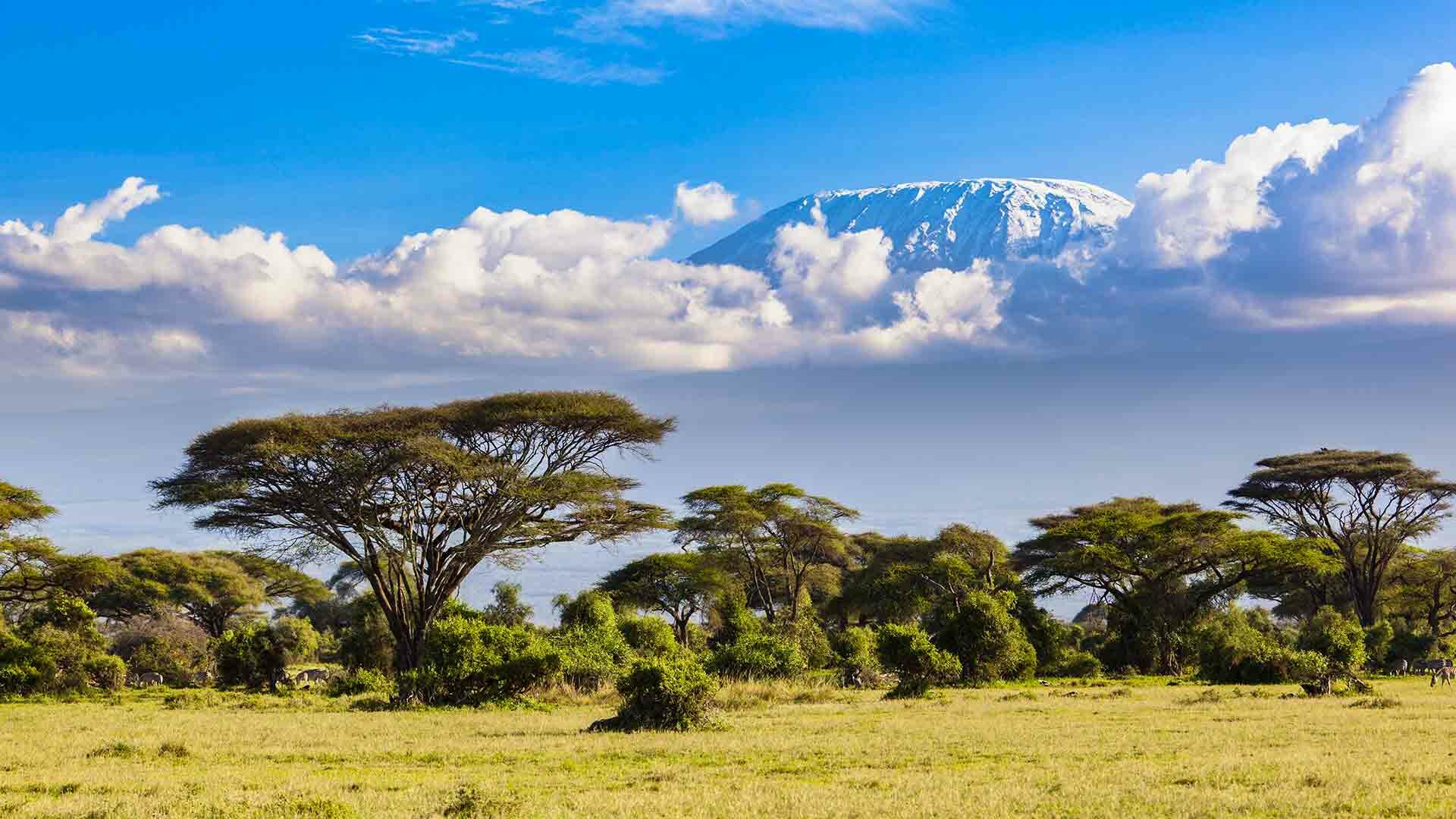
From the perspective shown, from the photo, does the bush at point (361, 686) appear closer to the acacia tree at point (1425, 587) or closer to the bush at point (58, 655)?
the bush at point (58, 655)

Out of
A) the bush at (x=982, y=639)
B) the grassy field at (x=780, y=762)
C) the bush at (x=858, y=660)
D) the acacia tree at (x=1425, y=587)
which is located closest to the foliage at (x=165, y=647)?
the grassy field at (x=780, y=762)

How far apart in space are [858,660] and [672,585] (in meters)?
17.7

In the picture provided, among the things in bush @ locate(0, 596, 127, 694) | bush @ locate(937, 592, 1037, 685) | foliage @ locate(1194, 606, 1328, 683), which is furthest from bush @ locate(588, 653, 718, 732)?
bush @ locate(0, 596, 127, 694)

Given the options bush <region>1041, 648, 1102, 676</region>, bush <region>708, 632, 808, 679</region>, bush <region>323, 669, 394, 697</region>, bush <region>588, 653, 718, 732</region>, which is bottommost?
bush <region>1041, 648, 1102, 676</region>

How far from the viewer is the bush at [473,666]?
3130cm

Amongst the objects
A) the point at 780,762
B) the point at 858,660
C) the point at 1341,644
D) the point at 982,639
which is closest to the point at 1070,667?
the point at 982,639

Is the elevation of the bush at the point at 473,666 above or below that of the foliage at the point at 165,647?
above

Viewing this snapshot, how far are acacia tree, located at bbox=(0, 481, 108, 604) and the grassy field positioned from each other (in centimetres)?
1952

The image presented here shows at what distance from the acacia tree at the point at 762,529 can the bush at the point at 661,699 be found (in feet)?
110

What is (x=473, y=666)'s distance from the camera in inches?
1228

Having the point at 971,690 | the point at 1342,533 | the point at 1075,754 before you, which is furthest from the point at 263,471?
the point at 1342,533

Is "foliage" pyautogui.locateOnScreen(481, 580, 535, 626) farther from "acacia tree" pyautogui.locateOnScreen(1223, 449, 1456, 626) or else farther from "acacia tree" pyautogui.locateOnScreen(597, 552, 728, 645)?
"acacia tree" pyautogui.locateOnScreen(1223, 449, 1456, 626)

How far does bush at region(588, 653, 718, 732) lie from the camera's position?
2302cm

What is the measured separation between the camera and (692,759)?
17969 millimetres
